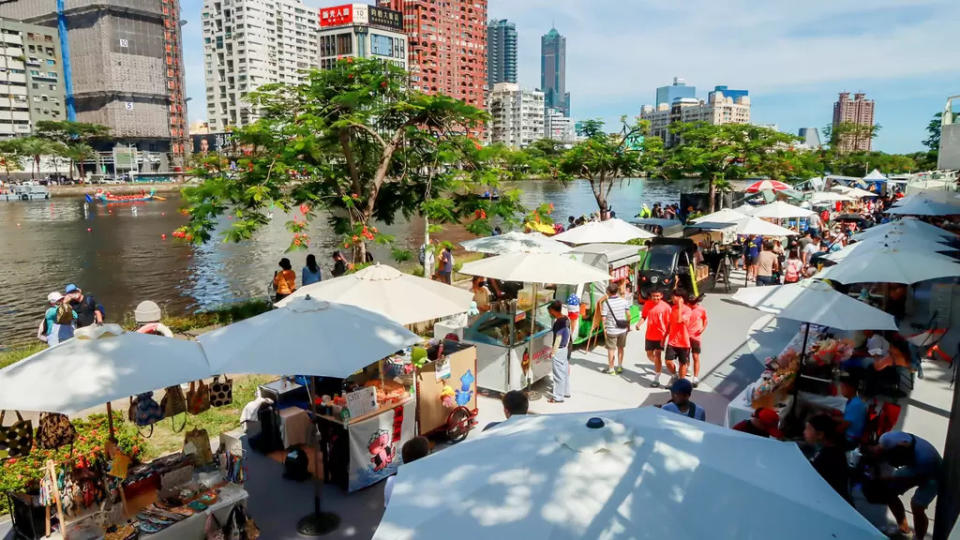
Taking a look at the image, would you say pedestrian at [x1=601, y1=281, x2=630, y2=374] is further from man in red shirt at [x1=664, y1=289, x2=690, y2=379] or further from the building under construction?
the building under construction

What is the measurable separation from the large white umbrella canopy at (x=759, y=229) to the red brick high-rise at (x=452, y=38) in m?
134

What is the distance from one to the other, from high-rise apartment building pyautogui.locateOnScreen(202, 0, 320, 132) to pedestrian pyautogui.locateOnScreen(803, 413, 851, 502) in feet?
499

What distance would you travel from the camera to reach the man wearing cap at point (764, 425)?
5.71m

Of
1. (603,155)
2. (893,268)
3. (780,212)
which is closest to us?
(893,268)

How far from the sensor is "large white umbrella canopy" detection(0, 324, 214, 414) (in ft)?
15.1

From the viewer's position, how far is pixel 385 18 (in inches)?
5679

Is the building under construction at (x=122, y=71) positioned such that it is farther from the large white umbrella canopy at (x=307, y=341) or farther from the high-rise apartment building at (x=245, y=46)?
the large white umbrella canopy at (x=307, y=341)

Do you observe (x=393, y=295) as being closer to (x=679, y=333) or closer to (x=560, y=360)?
(x=560, y=360)

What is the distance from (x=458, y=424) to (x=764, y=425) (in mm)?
3576

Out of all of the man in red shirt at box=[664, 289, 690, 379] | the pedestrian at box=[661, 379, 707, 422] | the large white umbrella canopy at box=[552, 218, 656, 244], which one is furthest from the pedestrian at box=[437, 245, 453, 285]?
the pedestrian at box=[661, 379, 707, 422]

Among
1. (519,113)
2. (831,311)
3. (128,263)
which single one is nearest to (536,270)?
(831,311)

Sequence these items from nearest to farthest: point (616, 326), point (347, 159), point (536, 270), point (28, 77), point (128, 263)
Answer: point (536, 270) → point (616, 326) → point (347, 159) → point (128, 263) → point (28, 77)

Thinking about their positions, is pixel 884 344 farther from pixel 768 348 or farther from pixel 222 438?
pixel 222 438

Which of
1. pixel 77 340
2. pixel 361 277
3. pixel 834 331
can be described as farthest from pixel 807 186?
pixel 77 340
